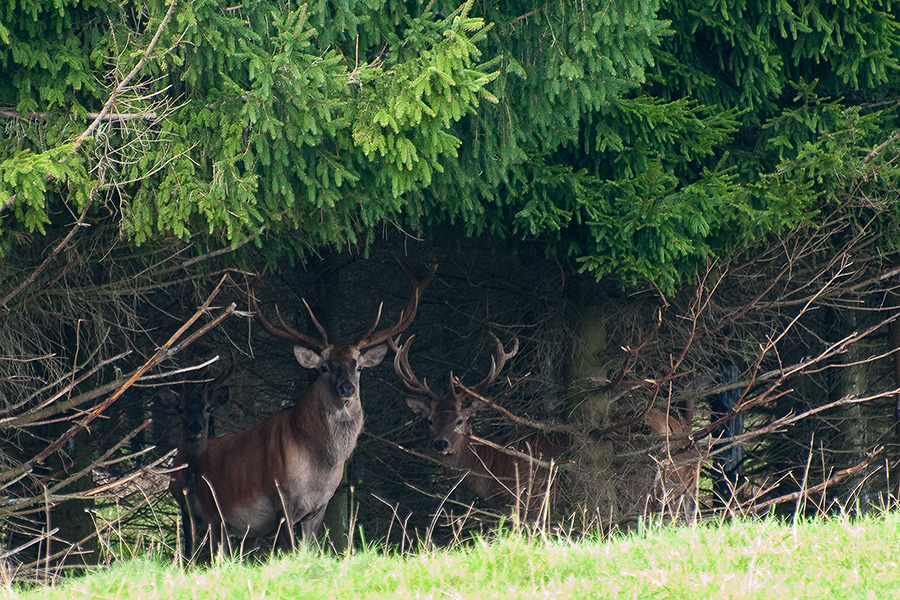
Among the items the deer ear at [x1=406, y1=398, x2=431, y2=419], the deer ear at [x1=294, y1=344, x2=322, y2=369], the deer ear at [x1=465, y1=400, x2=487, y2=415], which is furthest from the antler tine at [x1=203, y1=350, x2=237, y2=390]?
the deer ear at [x1=465, y1=400, x2=487, y2=415]

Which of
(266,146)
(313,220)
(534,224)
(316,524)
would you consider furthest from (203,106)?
(316,524)

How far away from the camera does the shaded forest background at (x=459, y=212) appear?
21.1 feet

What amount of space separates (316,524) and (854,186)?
5.61m

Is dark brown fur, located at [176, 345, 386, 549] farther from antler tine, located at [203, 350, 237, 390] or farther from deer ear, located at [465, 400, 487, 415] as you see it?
deer ear, located at [465, 400, 487, 415]

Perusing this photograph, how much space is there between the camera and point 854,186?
8.86 m

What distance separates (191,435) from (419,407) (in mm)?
2351

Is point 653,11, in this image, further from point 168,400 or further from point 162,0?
point 168,400

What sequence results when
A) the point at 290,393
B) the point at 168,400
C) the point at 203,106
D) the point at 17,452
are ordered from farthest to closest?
the point at 290,393
the point at 168,400
the point at 17,452
the point at 203,106

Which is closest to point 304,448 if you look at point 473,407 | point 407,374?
point 407,374

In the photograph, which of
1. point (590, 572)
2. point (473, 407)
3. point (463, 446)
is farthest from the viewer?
point (463, 446)

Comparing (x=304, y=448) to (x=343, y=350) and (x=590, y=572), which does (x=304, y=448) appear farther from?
(x=590, y=572)

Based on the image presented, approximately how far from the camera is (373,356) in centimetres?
1040

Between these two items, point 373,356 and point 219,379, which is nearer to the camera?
point 373,356

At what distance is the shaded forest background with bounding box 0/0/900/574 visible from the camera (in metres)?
6.42
